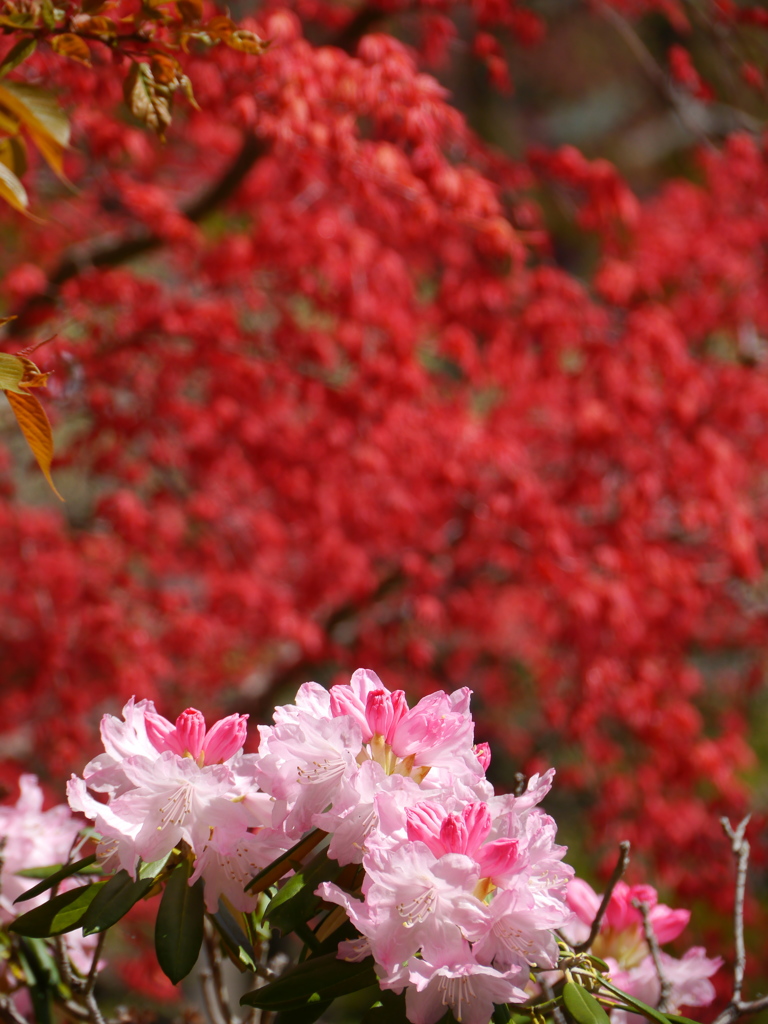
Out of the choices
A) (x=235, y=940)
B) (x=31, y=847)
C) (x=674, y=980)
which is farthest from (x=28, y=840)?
(x=674, y=980)

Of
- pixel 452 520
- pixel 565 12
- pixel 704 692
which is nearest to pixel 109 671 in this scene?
pixel 452 520

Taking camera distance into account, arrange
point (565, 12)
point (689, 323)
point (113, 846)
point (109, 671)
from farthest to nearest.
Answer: point (565, 12), point (689, 323), point (109, 671), point (113, 846)

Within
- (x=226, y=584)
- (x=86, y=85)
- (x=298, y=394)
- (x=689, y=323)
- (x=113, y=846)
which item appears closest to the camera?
(x=113, y=846)

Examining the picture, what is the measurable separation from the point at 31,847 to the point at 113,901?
498mm

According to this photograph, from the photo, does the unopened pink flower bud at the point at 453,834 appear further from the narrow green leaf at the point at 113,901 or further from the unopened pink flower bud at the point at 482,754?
the narrow green leaf at the point at 113,901

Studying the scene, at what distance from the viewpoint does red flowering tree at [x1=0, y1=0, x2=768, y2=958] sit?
3.46m

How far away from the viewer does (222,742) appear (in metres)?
1.10

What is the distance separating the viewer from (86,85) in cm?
302

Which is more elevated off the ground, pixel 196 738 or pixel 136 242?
pixel 196 738

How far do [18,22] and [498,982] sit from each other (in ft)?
5.08

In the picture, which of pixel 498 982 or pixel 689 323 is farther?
pixel 689 323

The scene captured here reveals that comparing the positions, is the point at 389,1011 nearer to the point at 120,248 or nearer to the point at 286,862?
the point at 286,862

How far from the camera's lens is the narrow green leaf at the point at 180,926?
42.0 inches

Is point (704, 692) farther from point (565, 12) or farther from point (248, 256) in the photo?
point (565, 12)
